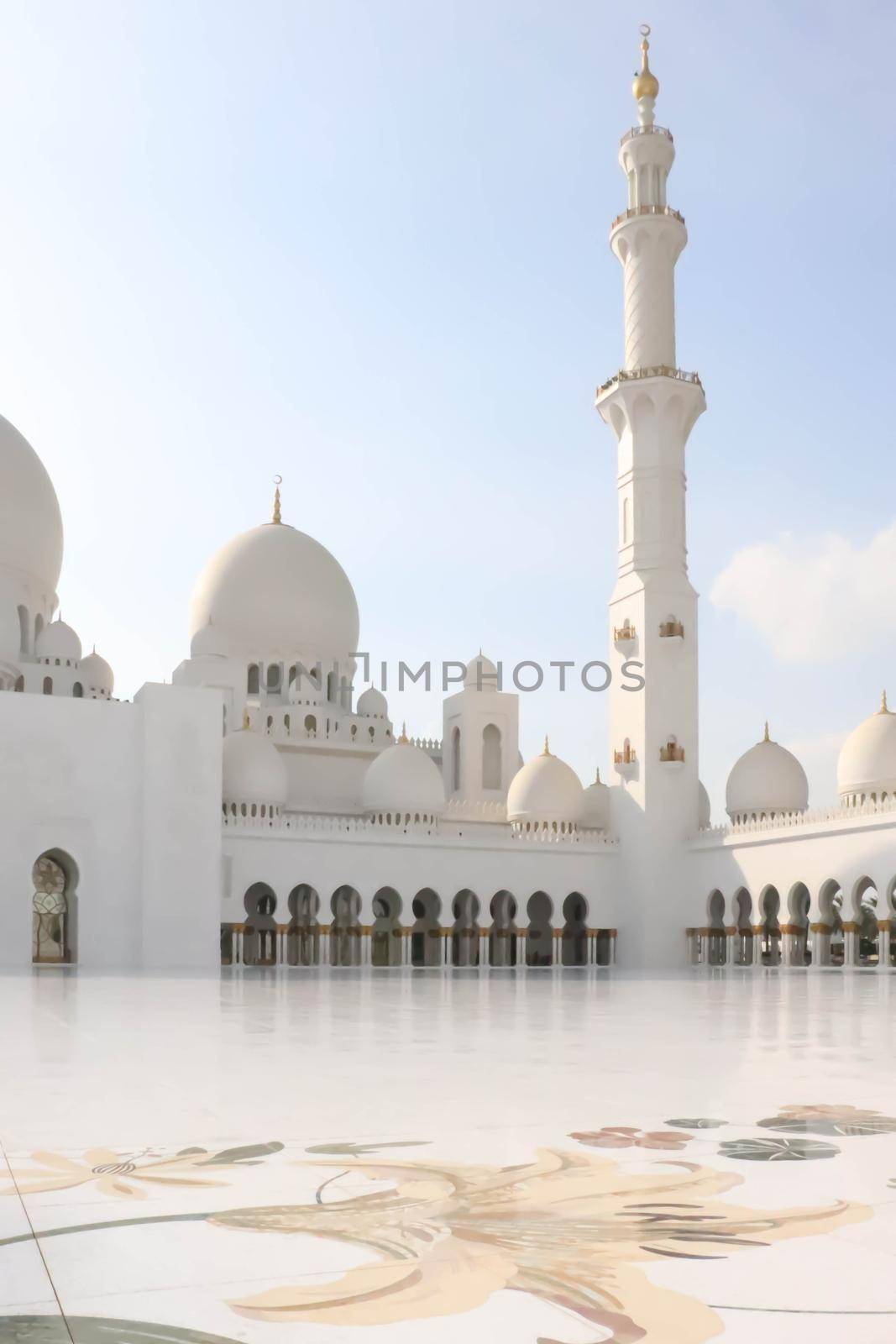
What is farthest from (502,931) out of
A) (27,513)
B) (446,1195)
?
(446,1195)

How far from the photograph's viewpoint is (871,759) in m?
24.5

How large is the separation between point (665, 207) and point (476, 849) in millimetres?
13460

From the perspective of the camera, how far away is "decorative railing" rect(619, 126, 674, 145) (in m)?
28.0

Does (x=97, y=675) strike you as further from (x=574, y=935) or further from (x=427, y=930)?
(x=574, y=935)

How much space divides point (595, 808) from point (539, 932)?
10.1ft

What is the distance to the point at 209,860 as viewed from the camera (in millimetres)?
21891

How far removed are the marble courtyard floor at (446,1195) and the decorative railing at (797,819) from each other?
17530 millimetres

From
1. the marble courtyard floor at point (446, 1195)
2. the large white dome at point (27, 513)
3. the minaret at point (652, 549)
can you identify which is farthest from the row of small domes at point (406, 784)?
the marble courtyard floor at point (446, 1195)

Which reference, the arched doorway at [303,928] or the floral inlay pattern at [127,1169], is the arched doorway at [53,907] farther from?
the floral inlay pattern at [127,1169]

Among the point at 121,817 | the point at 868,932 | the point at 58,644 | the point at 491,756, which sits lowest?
the point at 868,932

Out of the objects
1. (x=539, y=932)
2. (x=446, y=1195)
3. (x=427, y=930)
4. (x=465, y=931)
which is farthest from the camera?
(x=539, y=932)

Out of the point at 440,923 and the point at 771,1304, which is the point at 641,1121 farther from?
the point at 440,923

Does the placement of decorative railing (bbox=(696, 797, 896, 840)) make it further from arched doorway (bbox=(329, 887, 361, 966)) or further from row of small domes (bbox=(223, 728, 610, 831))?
arched doorway (bbox=(329, 887, 361, 966))

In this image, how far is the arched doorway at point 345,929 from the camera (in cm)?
2597
